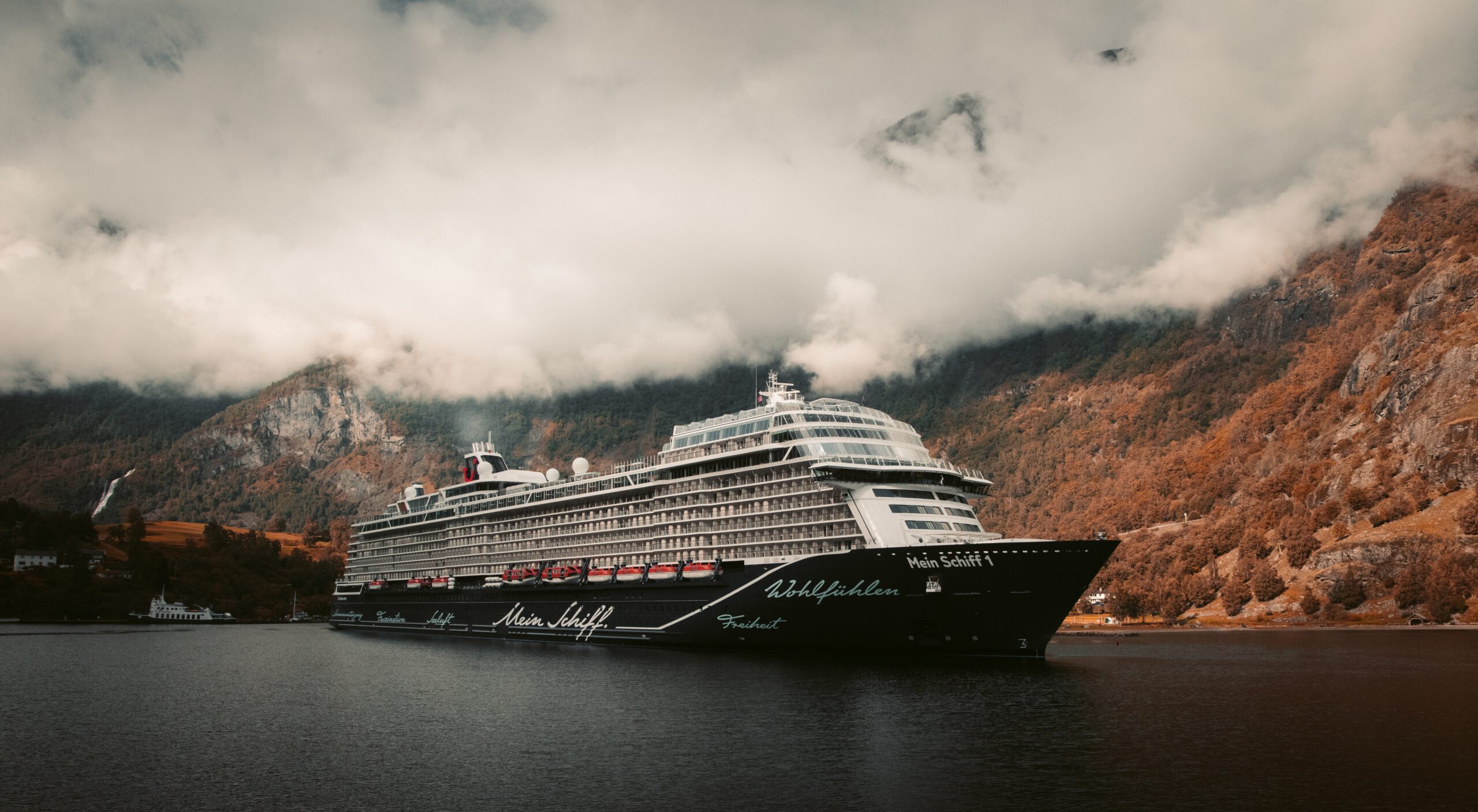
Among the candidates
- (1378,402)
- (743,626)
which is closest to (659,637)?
(743,626)

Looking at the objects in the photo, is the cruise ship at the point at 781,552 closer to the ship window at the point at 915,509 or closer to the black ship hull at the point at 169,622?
the ship window at the point at 915,509

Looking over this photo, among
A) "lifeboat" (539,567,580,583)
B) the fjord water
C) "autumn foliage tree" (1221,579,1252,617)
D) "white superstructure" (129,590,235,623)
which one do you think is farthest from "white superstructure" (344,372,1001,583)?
"white superstructure" (129,590,235,623)

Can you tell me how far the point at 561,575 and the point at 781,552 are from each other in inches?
1055

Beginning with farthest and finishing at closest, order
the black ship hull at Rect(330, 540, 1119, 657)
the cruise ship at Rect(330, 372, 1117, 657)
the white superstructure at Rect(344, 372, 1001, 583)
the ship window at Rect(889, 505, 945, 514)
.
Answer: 1. the white superstructure at Rect(344, 372, 1001, 583)
2. the ship window at Rect(889, 505, 945, 514)
3. the cruise ship at Rect(330, 372, 1117, 657)
4. the black ship hull at Rect(330, 540, 1119, 657)

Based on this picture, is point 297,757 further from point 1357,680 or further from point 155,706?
point 1357,680

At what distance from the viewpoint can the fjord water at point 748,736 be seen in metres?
29.0

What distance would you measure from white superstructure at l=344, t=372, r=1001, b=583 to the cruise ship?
5.9 inches

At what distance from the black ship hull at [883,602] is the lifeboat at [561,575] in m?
7.48

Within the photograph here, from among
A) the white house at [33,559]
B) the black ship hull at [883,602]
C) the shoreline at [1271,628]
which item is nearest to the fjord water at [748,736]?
the black ship hull at [883,602]

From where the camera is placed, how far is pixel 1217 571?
550 ft

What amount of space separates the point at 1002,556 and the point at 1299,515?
458ft

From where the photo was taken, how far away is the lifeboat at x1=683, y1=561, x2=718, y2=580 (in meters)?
66.0

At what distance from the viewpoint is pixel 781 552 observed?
2501 inches

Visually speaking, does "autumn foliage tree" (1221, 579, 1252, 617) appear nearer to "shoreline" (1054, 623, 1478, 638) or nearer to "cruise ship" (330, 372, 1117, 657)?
"shoreline" (1054, 623, 1478, 638)
